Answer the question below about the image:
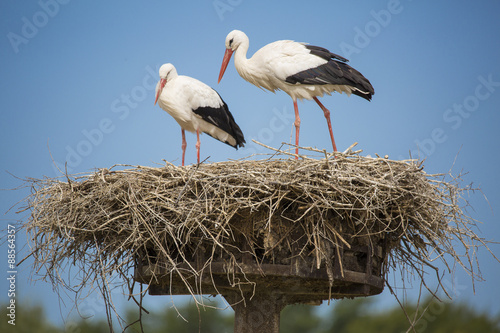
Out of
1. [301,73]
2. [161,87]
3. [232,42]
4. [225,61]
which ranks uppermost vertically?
[232,42]

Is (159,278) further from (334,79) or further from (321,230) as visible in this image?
(334,79)

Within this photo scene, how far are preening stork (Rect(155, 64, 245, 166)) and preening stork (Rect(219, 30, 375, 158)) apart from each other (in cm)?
67

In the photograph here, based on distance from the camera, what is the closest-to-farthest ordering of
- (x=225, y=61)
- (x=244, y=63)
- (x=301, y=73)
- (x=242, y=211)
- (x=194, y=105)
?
(x=242, y=211), (x=301, y=73), (x=244, y=63), (x=194, y=105), (x=225, y=61)

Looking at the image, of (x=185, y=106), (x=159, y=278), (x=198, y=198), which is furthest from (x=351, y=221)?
(x=185, y=106)

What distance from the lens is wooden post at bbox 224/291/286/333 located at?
6121 millimetres

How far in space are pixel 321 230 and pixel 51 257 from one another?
7.87 ft

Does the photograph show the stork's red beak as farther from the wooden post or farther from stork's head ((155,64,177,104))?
the wooden post

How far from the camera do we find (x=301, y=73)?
7324 mm

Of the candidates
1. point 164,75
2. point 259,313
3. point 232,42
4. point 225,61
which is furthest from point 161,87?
point 259,313

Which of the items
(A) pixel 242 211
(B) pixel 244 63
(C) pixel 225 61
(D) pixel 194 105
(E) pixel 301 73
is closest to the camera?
(A) pixel 242 211

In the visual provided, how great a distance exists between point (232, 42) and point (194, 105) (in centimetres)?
86

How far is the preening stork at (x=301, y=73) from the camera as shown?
23.9 feet

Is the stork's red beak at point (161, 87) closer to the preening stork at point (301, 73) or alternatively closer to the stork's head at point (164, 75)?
the stork's head at point (164, 75)

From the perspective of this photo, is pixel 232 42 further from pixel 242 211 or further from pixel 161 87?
pixel 242 211
